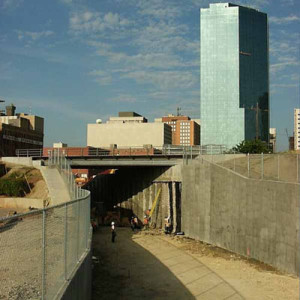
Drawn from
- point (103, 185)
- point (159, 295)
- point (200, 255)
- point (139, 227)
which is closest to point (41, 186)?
point (103, 185)

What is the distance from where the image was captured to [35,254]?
633cm

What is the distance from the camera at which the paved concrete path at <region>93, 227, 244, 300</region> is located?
53.3ft

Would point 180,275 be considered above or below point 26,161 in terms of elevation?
below

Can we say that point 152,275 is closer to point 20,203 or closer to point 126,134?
point 20,203

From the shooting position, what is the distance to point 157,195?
37.2 meters

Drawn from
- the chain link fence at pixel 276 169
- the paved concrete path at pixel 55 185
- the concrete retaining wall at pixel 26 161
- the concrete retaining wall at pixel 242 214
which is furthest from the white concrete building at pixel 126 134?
the chain link fence at pixel 276 169

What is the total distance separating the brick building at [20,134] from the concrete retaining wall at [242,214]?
45.9 meters

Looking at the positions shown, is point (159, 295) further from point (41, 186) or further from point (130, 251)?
point (41, 186)

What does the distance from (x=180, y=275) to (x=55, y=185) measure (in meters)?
21.1

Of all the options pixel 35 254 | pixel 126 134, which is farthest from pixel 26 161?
pixel 126 134

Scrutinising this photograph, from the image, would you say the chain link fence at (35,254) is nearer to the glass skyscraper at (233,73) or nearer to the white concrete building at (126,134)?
the white concrete building at (126,134)

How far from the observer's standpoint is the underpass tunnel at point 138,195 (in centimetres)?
3572

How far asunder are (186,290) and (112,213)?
2262 cm

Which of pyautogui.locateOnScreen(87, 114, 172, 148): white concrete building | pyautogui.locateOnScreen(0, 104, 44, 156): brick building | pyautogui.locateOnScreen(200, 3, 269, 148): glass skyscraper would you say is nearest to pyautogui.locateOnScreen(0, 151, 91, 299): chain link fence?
pyautogui.locateOnScreen(0, 104, 44, 156): brick building
